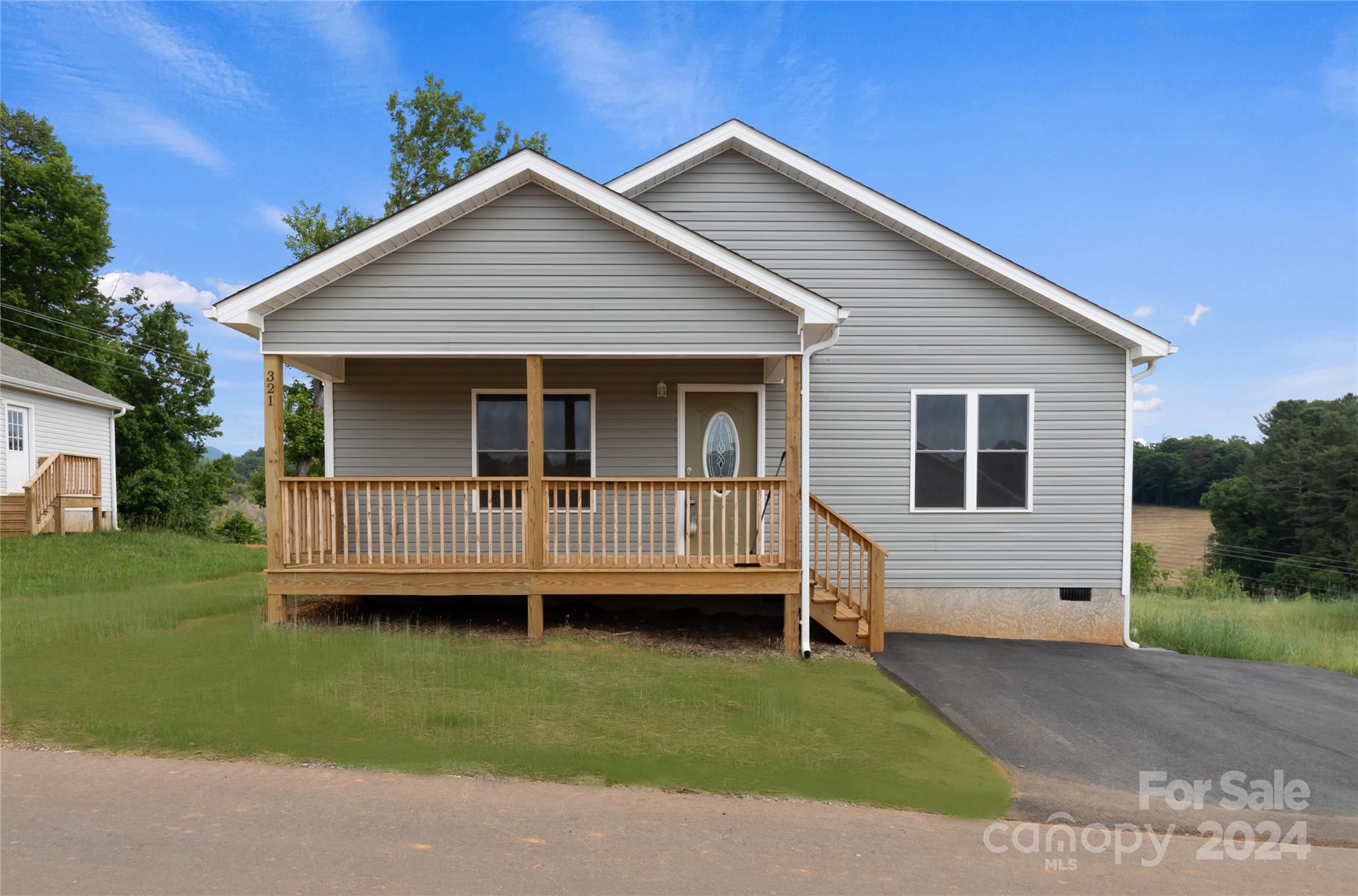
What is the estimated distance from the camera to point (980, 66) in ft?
51.0

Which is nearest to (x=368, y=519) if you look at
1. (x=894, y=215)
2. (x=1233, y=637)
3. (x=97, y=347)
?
(x=894, y=215)

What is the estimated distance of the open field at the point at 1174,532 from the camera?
55812mm

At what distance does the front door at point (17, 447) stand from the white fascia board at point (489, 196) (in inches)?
521

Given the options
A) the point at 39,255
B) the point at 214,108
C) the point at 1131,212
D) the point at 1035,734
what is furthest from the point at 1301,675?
the point at 39,255

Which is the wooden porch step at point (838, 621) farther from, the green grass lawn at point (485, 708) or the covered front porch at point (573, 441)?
the green grass lawn at point (485, 708)

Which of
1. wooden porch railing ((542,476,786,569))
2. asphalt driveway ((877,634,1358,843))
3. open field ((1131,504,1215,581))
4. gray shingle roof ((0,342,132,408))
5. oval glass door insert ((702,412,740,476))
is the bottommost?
open field ((1131,504,1215,581))

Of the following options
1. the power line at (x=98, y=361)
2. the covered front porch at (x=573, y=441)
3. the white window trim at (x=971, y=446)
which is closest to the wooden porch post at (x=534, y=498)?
the covered front porch at (x=573, y=441)

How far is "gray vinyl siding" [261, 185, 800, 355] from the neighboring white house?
46.5 feet

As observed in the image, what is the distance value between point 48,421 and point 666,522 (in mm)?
17369

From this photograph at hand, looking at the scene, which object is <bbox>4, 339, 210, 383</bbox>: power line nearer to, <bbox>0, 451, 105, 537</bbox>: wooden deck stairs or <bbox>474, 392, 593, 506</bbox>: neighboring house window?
<bbox>0, 451, 105, 537</bbox>: wooden deck stairs

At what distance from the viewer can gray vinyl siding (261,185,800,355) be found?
7.72 meters

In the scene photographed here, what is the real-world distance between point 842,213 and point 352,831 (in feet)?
29.6

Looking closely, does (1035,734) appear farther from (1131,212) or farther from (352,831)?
(1131,212)

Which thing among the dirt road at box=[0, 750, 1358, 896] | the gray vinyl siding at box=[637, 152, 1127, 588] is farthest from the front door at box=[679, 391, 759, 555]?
the dirt road at box=[0, 750, 1358, 896]
